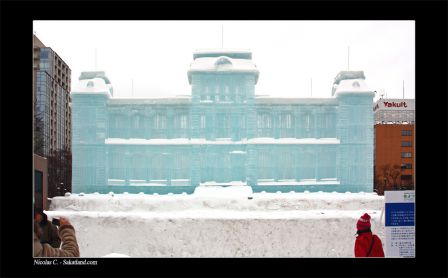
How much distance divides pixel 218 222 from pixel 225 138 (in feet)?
19.8

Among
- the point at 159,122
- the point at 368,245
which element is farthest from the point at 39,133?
the point at 368,245

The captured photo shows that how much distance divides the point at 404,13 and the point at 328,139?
14.5 m

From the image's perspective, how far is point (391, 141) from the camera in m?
27.7

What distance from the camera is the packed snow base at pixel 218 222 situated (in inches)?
720

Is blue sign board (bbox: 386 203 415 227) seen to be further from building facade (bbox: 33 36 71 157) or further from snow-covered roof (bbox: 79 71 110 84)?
building facade (bbox: 33 36 71 157)

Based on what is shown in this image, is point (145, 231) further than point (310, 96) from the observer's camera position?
No

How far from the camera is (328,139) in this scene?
2567 cm

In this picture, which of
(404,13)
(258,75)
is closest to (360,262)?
(404,13)

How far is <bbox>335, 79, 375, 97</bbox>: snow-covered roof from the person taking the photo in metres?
22.0

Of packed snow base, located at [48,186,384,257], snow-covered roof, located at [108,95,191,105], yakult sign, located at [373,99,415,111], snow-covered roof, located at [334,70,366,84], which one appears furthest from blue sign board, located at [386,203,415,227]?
snow-covered roof, located at [108,95,191,105]

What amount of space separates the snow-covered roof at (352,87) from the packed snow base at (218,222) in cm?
516

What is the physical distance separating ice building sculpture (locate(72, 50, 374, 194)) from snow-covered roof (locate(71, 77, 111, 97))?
27cm

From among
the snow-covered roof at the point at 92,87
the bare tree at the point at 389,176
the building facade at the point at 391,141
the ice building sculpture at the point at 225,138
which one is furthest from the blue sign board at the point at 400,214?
the snow-covered roof at the point at 92,87
